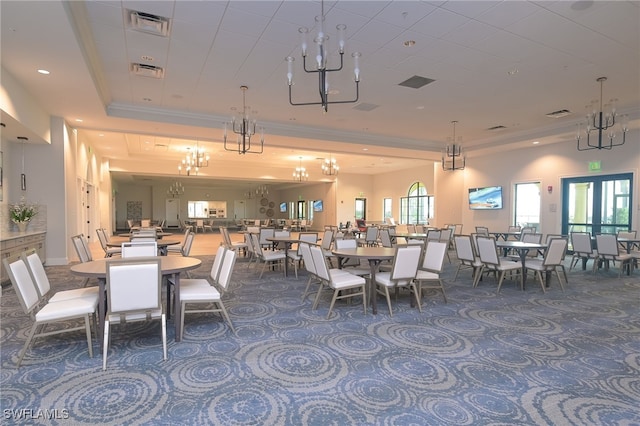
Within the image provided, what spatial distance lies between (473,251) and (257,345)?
Answer: 422 cm

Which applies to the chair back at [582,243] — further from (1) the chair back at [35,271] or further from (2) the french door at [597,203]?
(1) the chair back at [35,271]

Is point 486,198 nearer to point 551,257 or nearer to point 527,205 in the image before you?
point 527,205

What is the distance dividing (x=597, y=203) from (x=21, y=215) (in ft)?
44.3

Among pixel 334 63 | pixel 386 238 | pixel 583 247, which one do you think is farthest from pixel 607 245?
pixel 334 63

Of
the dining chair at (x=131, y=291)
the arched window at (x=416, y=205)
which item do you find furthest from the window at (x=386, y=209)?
the dining chair at (x=131, y=291)

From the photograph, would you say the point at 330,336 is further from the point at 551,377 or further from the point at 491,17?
the point at 491,17

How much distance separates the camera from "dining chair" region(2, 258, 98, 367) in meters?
2.82

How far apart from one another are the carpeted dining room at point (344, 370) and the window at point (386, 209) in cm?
1490

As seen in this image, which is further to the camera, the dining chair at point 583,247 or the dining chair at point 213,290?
the dining chair at point 583,247

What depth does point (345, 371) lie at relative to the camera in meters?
2.79

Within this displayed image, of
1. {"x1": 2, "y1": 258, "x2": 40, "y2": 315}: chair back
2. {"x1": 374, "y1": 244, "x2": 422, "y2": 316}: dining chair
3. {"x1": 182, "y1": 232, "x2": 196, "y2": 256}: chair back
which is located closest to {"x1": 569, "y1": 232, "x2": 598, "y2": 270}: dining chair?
{"x1": 374, "y1": 244, "x2": 422, "y2": 316}: dining chair

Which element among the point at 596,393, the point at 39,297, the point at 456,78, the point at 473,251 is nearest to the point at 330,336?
the point at 596,393

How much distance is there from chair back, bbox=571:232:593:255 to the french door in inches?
98.8

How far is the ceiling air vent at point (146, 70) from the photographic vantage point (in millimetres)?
5504
